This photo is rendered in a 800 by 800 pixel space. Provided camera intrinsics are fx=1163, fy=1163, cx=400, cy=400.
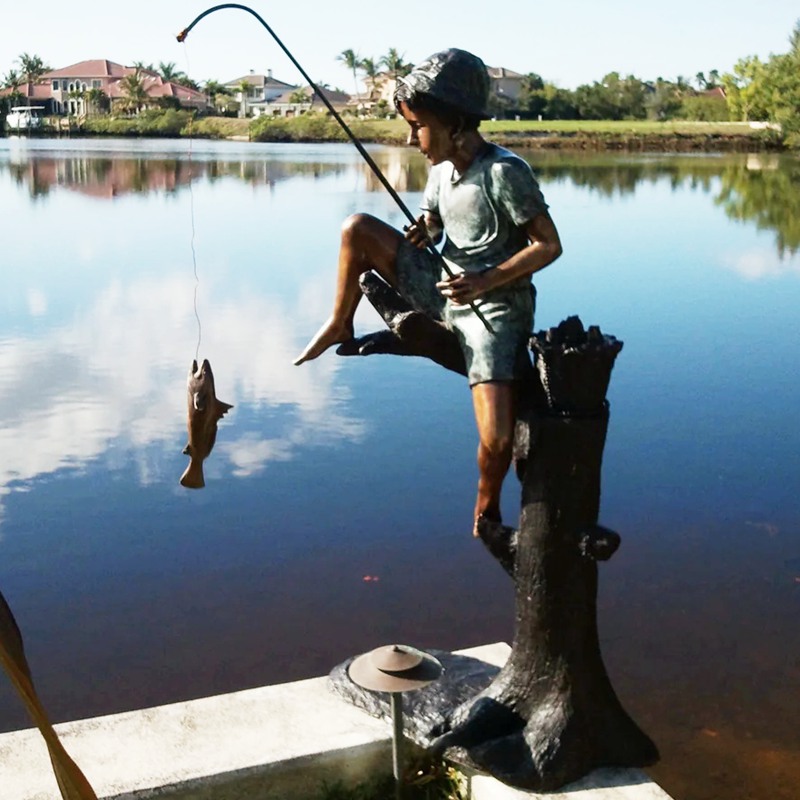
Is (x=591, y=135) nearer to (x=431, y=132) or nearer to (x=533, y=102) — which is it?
(x=533, y=102)

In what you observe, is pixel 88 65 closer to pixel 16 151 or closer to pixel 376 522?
pixel 16 151

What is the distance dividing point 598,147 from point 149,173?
86.3ft

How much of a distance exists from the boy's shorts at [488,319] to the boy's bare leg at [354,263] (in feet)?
0.16

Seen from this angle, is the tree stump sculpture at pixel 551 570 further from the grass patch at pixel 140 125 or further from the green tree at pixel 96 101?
the green tree at pixel 96 101

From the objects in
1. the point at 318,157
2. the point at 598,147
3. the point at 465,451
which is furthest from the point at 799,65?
the point at 465,451

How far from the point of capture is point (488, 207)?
3.79 m

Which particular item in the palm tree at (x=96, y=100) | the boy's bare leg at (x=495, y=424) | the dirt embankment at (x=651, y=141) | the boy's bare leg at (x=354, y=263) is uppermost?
the palm tree at (x=96, y=100)

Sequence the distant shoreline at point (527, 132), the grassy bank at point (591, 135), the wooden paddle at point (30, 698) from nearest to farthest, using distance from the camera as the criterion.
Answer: the wooden paddle at point (30, 698) → the grassy bank at point (591, 135) → the distant shoreline at point (527, 132)

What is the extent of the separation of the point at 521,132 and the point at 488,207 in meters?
57.0

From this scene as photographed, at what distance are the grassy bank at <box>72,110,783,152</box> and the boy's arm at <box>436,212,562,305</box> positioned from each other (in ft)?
155

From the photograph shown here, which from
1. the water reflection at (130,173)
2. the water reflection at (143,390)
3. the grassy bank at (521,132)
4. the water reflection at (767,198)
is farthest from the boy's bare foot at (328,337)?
the grassy bank at (521,132)

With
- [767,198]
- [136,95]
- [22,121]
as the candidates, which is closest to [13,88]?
[22,121]

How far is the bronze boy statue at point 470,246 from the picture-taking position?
3.73 meters

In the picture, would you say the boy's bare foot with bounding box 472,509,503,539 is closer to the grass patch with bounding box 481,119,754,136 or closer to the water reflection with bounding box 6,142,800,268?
the water reflection with bounding box 6,142,800,268
